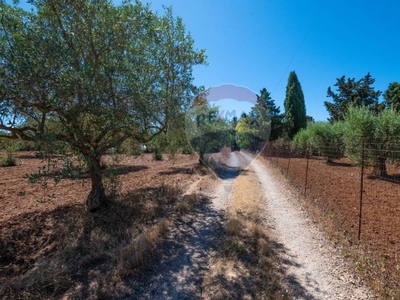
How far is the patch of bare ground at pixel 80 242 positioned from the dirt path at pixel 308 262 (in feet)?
8.90

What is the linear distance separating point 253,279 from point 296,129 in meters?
31.6

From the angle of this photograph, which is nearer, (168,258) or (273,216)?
(168,258)

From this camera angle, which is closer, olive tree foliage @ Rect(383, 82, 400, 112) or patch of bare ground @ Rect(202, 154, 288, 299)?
patch of bare ground @ Rect(202, 154, 288, 299)

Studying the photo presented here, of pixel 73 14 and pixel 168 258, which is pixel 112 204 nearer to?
pixel 168 258

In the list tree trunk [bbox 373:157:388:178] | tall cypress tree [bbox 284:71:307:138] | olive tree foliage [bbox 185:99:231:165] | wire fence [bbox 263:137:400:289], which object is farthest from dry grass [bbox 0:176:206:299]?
tall cypress tree [bbox 284:71:307:138]

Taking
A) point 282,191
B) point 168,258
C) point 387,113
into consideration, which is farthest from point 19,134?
point 387,113

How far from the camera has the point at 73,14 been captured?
4.82m

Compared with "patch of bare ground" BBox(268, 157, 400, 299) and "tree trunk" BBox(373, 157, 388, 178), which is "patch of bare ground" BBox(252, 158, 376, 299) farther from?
"tree trunk" BBox(373, 157, 388, 178)

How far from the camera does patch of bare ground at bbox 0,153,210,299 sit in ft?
11.0

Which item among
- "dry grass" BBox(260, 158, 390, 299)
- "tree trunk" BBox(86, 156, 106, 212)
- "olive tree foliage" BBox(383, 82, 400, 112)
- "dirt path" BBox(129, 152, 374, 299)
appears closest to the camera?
"dry grass" BBox(260, 158, 390, 299)

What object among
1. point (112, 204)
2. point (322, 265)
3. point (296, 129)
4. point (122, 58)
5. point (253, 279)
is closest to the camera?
point (253, 279)

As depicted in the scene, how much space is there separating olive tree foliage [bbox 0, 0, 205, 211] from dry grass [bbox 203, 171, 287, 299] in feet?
12.8

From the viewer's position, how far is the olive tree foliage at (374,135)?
35.6ft

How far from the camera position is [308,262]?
12.9ft
